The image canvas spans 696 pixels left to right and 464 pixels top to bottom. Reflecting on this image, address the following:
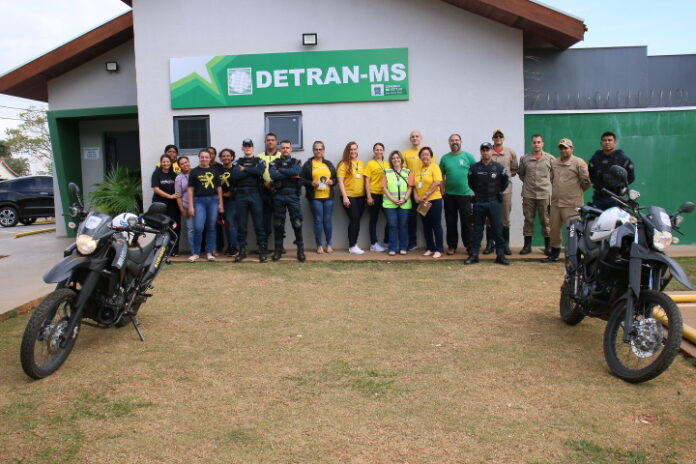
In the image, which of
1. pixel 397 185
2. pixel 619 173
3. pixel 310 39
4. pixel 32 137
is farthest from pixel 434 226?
pixel 32 137

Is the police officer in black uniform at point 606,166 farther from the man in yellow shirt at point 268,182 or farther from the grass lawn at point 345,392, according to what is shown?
the man in yellow shirt at point 268,182

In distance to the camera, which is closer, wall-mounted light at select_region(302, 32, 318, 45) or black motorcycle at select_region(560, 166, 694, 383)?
black motorcycle at select_region(560, 166, 694, 383)

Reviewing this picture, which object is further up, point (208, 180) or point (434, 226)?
point (208, 180)

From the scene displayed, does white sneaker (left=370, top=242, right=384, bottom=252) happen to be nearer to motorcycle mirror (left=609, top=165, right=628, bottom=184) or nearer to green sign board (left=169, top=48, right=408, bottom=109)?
green sign board (left=169, top=48, right=408, bottom=109)

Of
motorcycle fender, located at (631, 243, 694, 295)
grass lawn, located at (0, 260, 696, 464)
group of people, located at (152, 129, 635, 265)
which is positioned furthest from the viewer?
group of people, located at (152, 129, 635, 265)

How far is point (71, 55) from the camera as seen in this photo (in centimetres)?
1141

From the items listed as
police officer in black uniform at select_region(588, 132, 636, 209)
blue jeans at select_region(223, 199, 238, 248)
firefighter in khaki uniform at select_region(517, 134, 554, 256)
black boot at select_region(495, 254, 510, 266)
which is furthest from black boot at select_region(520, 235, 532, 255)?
blue jeans at select_region(223, 199, 238, 248)

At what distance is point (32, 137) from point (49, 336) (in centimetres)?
5959

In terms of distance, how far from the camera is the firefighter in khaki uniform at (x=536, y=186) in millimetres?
9125

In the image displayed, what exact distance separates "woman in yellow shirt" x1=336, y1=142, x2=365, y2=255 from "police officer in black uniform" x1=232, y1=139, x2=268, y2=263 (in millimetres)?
1401

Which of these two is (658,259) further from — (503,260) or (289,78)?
(289,78)

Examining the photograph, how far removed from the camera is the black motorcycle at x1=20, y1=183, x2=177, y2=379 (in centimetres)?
418

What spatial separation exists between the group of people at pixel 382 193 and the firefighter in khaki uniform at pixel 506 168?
0.05 ft

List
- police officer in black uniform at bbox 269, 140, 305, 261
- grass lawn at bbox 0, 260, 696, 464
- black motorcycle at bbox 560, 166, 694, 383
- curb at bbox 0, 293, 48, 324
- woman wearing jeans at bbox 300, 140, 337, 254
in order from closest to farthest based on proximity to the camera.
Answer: grass lawn at bbox 0, 260, 696, 464
black motorcycle at bbox 560, 166, 694, 383
curb at bbox 0, 293, 48, 324
police officer in black uniform at bbox 269, 140, 305, 261
woman wearing jeans at bbox 300, 140, 337, 254
